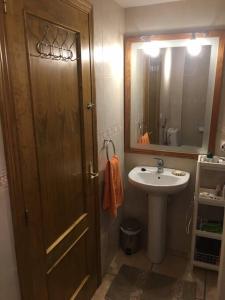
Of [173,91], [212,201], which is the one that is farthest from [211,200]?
[173,91]

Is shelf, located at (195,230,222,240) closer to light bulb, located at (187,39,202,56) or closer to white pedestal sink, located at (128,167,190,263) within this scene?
white pedestal sink, located at (128,167,190,263)

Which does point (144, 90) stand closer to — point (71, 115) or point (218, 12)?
point (218, 12)

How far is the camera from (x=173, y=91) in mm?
2262

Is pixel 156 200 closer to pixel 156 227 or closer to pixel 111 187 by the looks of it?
pixel 156 227

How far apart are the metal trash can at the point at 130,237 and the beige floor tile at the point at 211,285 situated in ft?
2.39

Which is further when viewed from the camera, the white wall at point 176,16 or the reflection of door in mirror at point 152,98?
the reflection of door in mirror at point 152,98

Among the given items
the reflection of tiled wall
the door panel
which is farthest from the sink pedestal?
the reflection of tiled wall

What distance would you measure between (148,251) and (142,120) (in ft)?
4.38

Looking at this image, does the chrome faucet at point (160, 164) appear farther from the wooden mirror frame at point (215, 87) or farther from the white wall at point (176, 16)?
the white wall at point (176, 16)

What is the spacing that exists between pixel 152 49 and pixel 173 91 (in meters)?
0.43

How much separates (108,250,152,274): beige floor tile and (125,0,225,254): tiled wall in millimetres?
329

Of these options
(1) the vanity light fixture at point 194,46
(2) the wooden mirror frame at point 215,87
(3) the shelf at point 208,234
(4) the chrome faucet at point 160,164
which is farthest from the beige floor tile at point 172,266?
(1) the vanity light fixture at point 194,46

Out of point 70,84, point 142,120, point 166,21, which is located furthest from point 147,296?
point 166,21

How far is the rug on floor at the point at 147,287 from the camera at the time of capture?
209cm
